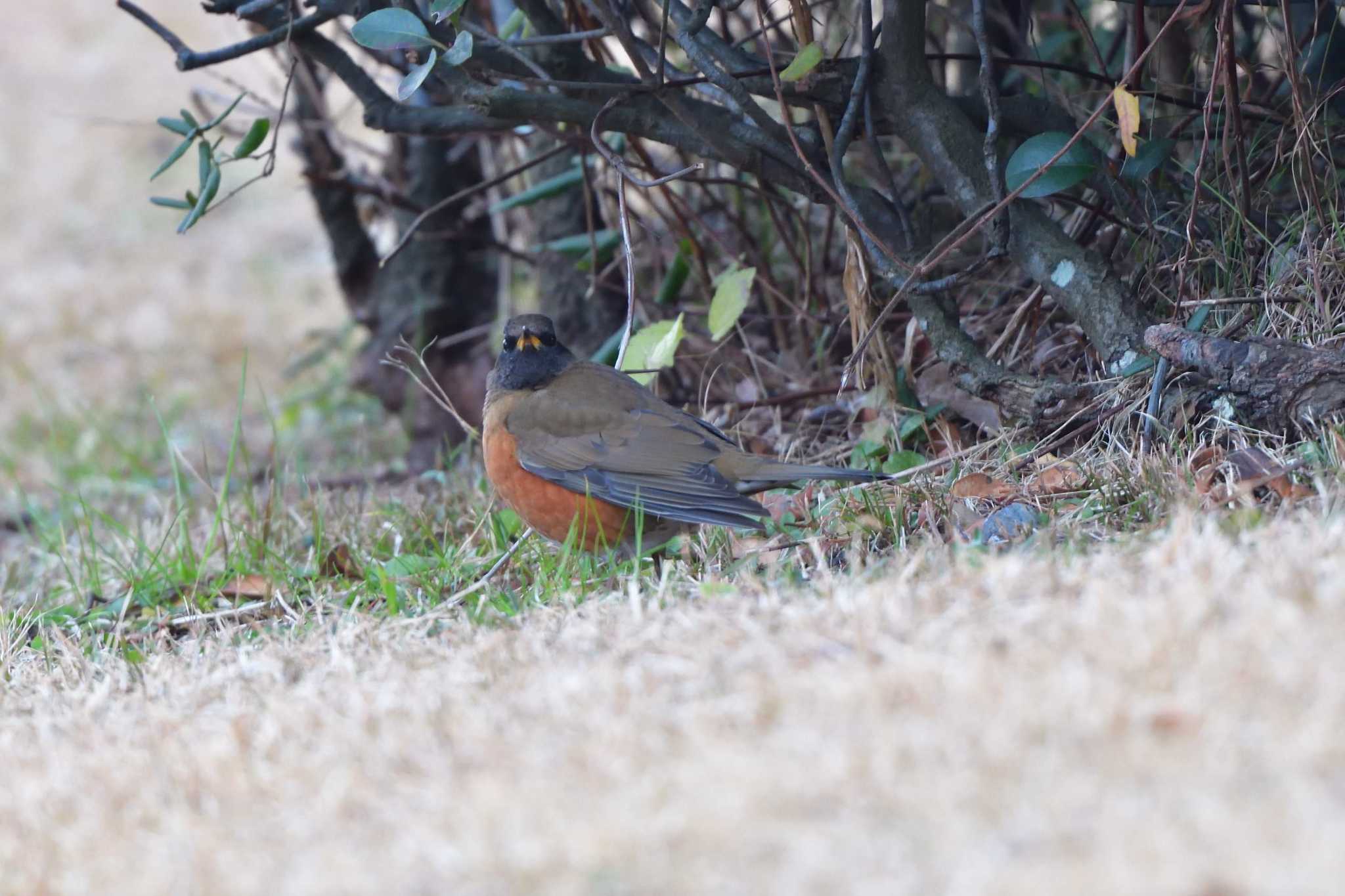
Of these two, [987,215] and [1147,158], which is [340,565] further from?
[1147,158]

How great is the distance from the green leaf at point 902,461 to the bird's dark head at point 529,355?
1.08 metres

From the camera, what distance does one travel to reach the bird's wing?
3.71m

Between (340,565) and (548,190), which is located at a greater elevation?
(548,190)

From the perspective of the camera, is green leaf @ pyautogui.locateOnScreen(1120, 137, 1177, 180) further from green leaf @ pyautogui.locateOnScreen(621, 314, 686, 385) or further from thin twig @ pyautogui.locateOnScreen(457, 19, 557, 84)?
thin twig @ pyautogui.locateOnScreen(457, 19, 557, 84)

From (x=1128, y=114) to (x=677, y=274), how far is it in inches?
80.3

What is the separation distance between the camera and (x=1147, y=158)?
3877 millimetres

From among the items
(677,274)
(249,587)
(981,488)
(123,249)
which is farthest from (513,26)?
(123,249)

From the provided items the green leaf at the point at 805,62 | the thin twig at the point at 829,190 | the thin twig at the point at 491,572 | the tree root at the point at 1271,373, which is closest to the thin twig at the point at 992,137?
the thin twig at the point at 829,190

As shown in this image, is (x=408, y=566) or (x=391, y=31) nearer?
(x=391, y=31)

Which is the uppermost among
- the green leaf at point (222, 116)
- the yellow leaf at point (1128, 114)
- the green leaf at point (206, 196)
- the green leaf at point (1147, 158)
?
the green leaf at point (222, 116)

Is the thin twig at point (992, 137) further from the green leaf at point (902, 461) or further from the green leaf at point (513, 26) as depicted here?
the green leaf at point (513, 26)

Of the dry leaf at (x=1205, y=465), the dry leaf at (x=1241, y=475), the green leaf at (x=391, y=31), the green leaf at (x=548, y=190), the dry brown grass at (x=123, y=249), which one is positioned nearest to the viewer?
the dry leaf at (x=1241, y=475)

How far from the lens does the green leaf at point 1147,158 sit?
387 cm

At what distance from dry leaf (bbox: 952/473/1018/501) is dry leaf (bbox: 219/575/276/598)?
1.88 metres
